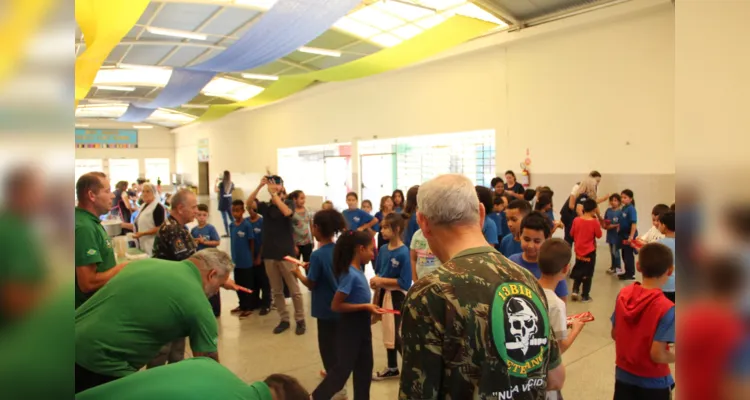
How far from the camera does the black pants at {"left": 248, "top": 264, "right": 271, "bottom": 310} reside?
18.8 feet

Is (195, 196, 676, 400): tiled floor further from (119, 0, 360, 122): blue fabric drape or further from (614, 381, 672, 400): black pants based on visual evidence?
(119, 0, 360, 122): blue fabric drape

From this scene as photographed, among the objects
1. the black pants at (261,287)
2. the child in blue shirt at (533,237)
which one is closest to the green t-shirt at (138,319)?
the child in blue shirt at (533,237)

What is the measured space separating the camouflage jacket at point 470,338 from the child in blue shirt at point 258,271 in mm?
4451

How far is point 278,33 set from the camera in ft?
A: 26.3

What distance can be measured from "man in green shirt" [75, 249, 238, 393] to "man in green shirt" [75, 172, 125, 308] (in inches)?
20.6

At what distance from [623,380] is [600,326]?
9.92ft

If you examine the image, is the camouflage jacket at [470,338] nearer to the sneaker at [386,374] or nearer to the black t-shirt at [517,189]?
the sneaker at [386,374]

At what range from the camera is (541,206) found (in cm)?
552

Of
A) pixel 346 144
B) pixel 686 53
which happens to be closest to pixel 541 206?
pixel 686 53

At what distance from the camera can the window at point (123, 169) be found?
28314 mm

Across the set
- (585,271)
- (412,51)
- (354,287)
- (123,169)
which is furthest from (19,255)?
(123,169)

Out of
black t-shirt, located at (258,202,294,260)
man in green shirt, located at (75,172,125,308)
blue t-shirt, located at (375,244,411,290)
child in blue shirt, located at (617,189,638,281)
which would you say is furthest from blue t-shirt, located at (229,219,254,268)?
child in blue shirt, located at (617,189,638,281)

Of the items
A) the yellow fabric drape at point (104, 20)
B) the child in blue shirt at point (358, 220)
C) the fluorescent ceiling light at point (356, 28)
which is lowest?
the child in blue shirt at point (358, 220)

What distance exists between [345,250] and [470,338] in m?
1.87
